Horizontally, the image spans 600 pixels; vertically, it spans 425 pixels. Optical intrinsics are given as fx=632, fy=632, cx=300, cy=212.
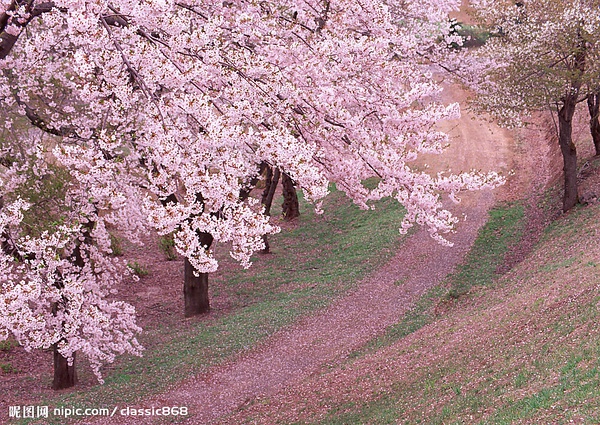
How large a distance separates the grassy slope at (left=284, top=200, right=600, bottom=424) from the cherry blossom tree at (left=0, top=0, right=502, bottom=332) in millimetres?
2639

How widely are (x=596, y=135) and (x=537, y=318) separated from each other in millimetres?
15932

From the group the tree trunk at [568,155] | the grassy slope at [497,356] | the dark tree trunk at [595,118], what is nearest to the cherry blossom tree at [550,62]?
the tree trunk at [568,155]

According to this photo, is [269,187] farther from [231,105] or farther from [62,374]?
[231,105]

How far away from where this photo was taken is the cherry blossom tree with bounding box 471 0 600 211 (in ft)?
62.3

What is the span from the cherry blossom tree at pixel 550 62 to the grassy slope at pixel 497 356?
14.4ft

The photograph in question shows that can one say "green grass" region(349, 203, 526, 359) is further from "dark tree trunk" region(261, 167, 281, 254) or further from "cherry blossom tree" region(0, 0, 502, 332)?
"dark tree trunk" region(261, 167, 281, 254)

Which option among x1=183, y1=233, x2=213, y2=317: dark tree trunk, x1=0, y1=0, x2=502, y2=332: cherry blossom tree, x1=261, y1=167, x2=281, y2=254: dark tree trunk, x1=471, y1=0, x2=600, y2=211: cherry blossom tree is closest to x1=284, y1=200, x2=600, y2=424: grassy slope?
x1=0, y1=0, x2=502, y2=332: cherry blossom tree

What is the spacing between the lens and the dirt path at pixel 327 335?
574 inches

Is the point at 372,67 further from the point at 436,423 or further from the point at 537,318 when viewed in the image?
the point at 436,423

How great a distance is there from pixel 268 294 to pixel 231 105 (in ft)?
44.5

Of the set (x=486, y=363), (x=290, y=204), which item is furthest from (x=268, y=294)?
(x=486, y=363)

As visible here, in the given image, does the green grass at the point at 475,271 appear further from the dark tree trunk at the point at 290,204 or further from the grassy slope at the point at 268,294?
the dark tree trunk at the point at 290,204

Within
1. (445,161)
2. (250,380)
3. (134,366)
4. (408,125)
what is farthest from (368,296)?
(445,161)

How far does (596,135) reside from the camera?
25.2m
